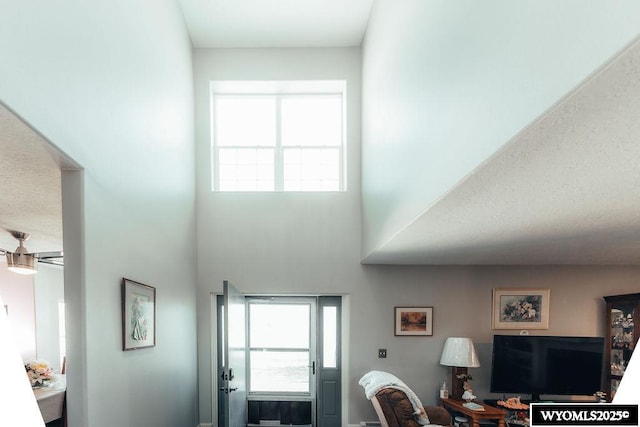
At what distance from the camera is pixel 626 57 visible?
0.89 m

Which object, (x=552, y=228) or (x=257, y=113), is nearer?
(x=552, y=228)

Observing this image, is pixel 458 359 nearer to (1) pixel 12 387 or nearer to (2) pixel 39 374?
(2) pixel 39 374

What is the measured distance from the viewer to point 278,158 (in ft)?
19.5

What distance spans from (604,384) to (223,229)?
15.3 ft

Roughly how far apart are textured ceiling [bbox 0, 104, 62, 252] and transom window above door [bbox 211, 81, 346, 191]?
7.32ft

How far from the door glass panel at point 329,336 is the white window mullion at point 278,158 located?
1.70 metres

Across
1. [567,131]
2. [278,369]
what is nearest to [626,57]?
[567,131]

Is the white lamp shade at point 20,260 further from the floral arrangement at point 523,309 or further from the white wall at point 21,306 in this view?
the floral arrangement at point 523,309

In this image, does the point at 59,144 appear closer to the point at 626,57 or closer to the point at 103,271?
the point at 103,271

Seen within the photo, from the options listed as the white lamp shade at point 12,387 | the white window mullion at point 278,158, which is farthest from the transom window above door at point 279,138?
the white lamp shade at point 12,387

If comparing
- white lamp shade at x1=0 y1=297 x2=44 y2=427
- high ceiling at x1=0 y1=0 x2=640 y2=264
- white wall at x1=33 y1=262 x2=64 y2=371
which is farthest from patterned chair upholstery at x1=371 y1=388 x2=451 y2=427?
white wall at x1=33 y1=262 x2=64 y2=371

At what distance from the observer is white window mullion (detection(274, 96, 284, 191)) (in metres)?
5.94

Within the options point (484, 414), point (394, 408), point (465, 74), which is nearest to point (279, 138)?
point (394, 408)

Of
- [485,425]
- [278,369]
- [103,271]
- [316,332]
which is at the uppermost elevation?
[103,271]
